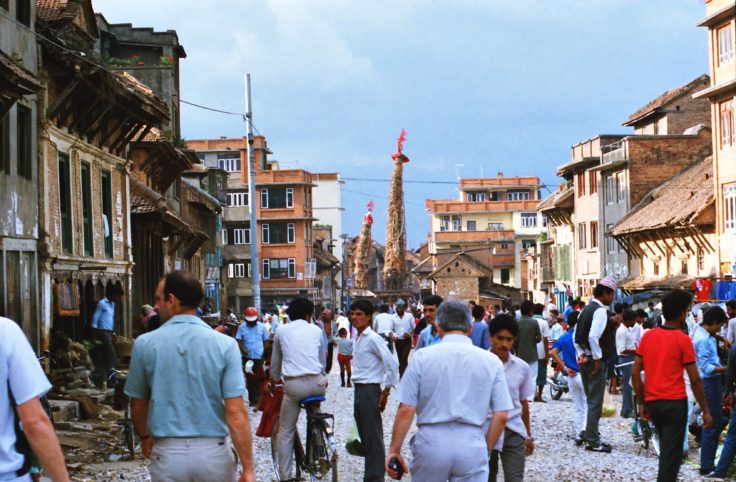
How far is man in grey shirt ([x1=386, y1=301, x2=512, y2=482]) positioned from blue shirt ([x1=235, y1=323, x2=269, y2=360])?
12969 mm

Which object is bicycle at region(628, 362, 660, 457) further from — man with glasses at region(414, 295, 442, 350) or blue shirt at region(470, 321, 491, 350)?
man with glasses at region(414, 295, 442, 350)

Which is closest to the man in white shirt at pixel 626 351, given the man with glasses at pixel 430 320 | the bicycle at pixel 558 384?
the bicycle at pixel 558 384

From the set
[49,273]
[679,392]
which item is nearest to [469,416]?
[679,392]

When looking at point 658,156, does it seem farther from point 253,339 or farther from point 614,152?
point 253,339

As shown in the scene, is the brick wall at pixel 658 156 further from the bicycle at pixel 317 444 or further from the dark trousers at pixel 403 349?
the bicycle at pixel 317 444

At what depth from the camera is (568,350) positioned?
1705 cm

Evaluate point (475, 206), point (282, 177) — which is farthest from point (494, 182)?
point (282, 177)

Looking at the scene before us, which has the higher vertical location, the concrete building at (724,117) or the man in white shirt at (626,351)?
the concrete building at (724,117)

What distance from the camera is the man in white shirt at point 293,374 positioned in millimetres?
11477

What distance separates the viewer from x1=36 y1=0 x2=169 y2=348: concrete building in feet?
66.5

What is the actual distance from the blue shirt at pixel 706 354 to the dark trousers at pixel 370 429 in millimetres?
3785

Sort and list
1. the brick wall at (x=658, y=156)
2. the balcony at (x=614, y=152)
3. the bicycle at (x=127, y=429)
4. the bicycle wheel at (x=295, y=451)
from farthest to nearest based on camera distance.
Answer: the balcony at (x=614, y=152) → the brick wall at (x=658, y=156) → the bicycle at (x=127, y=429) → the bicycle wheel at (x=295, y=451)

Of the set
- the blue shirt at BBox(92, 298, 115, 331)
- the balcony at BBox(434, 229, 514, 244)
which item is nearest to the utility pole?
the blue shirt at BBox(92, 298, 115, 331)

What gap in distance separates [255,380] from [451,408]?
48.2 feet
